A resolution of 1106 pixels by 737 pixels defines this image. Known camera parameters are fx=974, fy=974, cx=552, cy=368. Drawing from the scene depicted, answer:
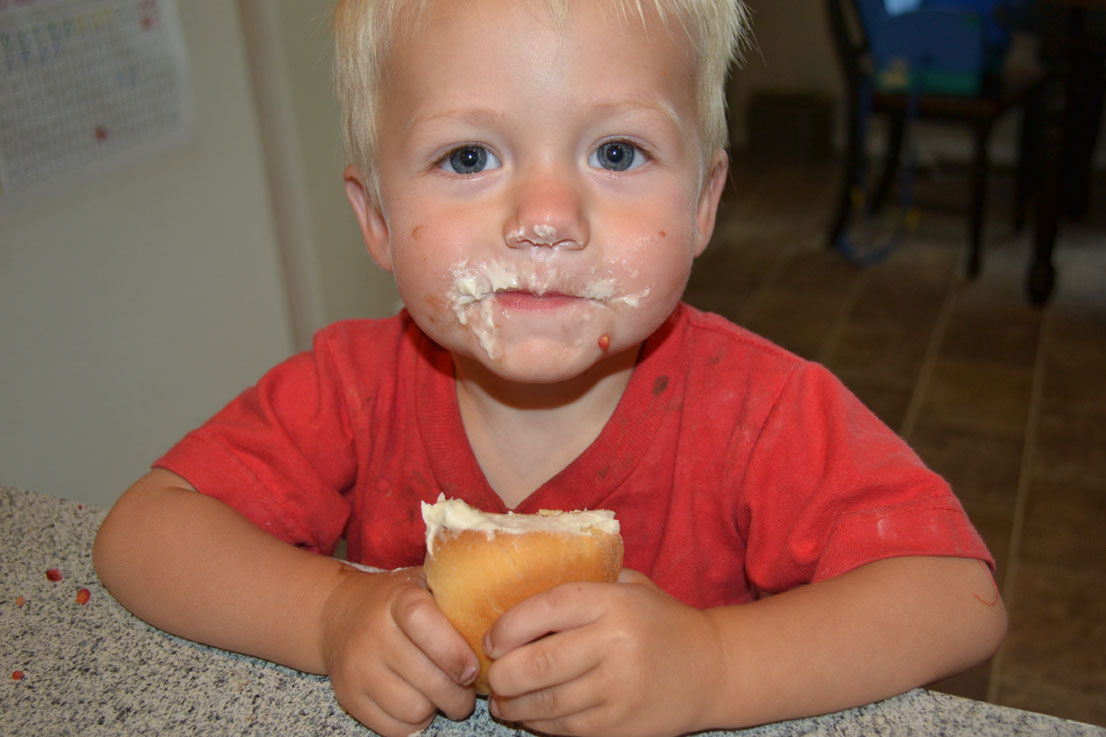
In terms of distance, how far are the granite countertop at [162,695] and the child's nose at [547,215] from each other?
35 centimetres

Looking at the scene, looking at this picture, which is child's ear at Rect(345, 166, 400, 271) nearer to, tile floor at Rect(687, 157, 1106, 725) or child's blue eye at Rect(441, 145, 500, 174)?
child's blue eye at Rect(441, 145, 500, 174)

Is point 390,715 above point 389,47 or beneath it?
beneath

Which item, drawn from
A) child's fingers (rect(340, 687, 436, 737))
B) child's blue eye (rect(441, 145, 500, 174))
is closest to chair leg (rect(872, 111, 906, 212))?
child's blue eye (rect(441, 145, 500, 174))

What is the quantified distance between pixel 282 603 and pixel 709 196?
0.57 metres

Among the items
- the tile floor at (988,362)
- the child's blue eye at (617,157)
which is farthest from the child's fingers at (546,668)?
the tile floor at (988,362)

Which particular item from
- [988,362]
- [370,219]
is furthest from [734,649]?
[988,362]

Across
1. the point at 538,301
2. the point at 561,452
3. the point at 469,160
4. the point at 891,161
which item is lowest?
the point at 891,161

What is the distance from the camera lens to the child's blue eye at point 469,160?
0.80 m

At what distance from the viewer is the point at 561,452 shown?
103cm

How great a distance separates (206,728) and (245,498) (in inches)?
12.7

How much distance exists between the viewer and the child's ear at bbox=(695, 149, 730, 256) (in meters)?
0.96

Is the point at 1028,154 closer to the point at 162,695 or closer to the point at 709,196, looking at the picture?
the point at 709,196

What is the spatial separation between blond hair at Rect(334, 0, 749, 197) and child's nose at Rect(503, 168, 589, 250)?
15 cm

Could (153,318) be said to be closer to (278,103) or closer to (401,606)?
(278,103)
